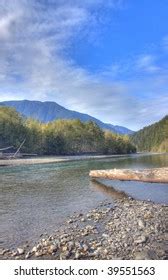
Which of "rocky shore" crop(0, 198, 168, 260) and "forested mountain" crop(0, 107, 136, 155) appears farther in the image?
"forested mountain" crop(0, 107, 136, 155)

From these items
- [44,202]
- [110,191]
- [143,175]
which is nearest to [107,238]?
[44,202]

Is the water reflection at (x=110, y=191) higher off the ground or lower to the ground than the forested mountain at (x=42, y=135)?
lower

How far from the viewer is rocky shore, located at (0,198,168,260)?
1377cm

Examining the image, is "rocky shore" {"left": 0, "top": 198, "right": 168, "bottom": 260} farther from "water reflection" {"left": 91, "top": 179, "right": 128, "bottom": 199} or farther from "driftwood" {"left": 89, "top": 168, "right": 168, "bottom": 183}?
"water reflection" {"left": 91, "top": 179, "right": 128, "bottom": 199}

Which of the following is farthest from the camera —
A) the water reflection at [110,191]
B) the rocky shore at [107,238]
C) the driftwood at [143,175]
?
the water reflection at [110,191]

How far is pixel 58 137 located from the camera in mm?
161125

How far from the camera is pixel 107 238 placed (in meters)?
15.9

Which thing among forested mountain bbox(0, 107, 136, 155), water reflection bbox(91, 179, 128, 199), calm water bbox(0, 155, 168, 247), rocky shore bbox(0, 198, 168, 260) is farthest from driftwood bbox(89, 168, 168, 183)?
forested mountain bbox(0, 107, 136, 155)

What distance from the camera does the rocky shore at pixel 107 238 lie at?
1377 cm

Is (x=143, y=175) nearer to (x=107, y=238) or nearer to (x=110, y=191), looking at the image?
(x=110, y=191)

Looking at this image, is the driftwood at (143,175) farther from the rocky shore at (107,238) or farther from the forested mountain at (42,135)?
the forested mountain at (42,135)

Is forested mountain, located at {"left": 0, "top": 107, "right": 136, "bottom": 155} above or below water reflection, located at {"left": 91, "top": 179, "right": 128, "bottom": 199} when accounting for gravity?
above

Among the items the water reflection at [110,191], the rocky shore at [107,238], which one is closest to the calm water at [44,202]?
the water reflection at [110,191]
